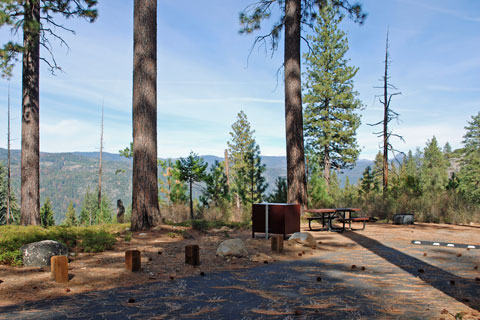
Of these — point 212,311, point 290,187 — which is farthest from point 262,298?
point 290,187

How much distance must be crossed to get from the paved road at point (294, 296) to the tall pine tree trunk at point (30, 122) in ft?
30.0

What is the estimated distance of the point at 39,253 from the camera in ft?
18.0

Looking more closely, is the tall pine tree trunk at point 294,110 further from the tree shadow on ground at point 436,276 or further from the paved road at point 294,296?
the paved road at point 294,296

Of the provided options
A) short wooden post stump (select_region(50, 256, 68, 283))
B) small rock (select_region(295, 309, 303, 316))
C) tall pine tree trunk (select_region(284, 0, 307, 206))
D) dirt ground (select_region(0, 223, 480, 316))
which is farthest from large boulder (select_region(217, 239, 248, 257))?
tall pine tree trunk (select_region(284, 0, 307, 206))

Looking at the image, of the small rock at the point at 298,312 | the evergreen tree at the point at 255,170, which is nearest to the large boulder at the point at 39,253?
the small rock at the point at 298,312

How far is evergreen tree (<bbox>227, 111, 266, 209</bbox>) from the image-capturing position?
26.7 m

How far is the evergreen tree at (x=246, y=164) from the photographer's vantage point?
87.6ft

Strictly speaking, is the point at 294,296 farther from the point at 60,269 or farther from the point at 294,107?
the point at 294,107

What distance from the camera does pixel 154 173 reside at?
954 centimetres

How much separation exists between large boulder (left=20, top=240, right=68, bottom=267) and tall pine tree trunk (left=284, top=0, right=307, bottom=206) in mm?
8245

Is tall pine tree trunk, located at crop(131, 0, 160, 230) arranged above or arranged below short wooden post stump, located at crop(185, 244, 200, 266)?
above

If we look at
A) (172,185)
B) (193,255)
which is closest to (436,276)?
(193,255)

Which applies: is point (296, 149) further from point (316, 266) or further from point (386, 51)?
point (386, 51)

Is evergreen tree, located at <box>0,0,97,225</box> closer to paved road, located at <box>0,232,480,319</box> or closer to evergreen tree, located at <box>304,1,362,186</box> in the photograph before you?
paved road, located at <box>0,232,480,319</box>
